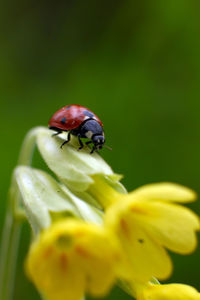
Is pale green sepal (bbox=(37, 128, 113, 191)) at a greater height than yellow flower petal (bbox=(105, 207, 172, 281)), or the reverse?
pale green sepal (bbox=(37, 128, 113, 191))

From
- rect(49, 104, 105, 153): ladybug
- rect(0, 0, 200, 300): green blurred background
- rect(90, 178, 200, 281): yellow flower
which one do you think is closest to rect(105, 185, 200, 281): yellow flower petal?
rect(90, 178, 200, 281): yellow flower

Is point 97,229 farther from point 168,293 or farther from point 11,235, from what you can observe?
point 11,235

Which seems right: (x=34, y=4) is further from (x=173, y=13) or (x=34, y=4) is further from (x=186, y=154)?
(x=186, y=154)

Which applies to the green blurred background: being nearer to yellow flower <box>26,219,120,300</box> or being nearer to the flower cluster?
the flower cluster

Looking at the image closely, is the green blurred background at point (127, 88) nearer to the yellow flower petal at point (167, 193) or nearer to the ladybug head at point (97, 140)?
the ladybug head at point (97, 140)

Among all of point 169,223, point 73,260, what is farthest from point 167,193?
point 73,260

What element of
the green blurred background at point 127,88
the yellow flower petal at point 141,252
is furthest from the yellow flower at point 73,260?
→ the green blurred background at point 127,88
